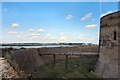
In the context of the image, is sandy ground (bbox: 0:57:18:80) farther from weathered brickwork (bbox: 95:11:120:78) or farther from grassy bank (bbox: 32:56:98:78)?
weathered brickwork (bbox: 95:11:120:78)

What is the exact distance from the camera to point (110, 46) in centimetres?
1366

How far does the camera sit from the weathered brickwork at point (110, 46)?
1278 centimetres

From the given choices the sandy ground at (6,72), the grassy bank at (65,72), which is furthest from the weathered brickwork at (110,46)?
the sandy ground at (6,72)

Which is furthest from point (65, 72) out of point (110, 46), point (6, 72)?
point (6, 72)

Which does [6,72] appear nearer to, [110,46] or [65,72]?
[110,46]

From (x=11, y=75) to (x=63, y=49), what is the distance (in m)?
15.8

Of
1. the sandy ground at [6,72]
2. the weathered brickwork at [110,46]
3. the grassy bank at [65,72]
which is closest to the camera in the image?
the sandy ground at [6,72]

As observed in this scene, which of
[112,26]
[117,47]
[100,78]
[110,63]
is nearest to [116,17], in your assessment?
[112,26]

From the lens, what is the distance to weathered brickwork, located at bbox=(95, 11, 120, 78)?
1278 centimetres

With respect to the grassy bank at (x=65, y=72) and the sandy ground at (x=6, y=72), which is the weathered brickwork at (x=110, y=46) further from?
the sandy ground at (x=6, y=72)

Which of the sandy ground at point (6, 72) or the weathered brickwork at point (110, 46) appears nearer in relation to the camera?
the sandy ground at point (6, 72)

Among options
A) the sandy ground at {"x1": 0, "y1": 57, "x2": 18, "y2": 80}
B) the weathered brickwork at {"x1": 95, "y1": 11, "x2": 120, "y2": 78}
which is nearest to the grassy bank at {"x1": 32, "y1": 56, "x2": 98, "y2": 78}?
the weathered brickwork at {"x1": 95, "y1": 11, "x2": 120, "y2": 78}

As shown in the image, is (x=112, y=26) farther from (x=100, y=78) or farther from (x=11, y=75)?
(x=11, y=75)

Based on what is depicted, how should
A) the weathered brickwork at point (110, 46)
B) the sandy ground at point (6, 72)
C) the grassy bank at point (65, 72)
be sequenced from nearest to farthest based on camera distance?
1. the sandy ground at point (6, 72)
2. the weathered brickwork at point (110, 46)
3. the grassy bank at point (65, 72)
